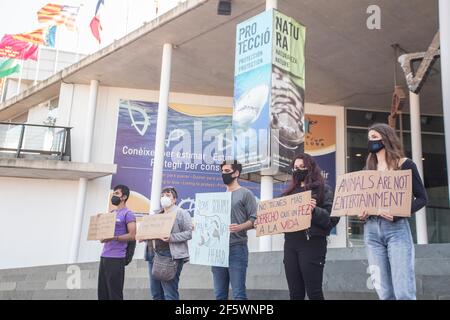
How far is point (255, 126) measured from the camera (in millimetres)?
8656

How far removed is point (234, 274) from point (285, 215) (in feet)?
2.86

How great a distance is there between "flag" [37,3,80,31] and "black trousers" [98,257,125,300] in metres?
12.5

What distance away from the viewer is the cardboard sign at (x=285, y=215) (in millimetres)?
4234

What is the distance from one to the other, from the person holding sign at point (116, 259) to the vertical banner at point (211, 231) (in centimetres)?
80

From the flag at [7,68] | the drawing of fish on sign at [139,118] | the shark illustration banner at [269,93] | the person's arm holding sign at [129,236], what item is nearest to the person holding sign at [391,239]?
the person's arm holding sign at [129,236]

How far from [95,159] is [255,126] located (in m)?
7.59

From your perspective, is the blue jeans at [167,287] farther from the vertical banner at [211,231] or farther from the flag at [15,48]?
the flag at [15,48]

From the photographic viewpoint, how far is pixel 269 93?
8539 mm

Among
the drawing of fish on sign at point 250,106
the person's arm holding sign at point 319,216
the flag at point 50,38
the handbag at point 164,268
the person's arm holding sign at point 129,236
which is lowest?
the handbag at point 164,268

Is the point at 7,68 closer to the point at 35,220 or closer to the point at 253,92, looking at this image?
the point at 35,220

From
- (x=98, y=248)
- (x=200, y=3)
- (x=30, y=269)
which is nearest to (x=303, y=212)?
(x=200, y=3)

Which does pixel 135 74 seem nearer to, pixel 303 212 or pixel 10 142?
pixel 10 142

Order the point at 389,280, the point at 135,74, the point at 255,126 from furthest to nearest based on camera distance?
the point at 135,74 < the point at 255,126 < the point at 389,280

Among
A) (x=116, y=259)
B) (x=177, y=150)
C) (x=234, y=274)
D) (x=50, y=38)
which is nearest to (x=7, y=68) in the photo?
(x=50, y=38)
